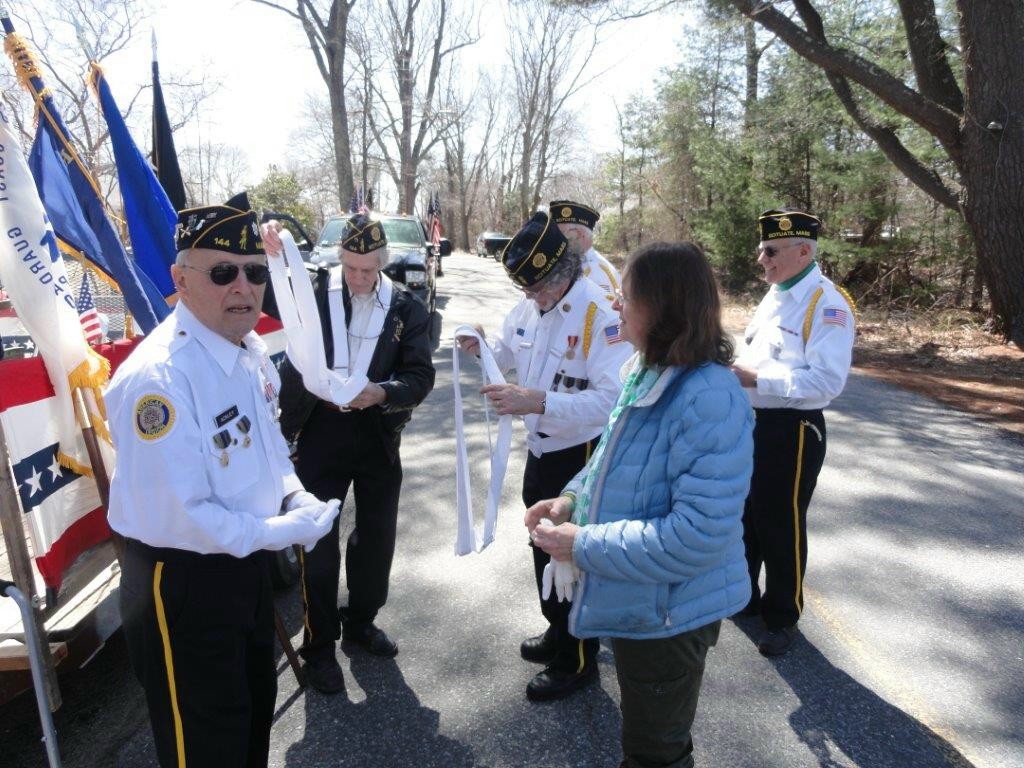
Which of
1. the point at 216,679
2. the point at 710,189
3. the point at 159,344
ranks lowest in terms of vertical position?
the point at 216,679

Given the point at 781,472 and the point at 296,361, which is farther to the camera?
the point at 781,472

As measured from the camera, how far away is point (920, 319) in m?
13.1

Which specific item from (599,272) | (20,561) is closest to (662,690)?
(20,561)

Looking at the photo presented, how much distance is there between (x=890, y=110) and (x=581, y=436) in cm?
1309

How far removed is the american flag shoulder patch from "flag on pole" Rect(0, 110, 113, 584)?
3.16 metres

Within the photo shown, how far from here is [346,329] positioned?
9.89 feet

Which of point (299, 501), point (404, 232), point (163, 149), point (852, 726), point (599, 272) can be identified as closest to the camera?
point (299, 501)

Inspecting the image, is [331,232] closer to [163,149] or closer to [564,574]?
[163,149]

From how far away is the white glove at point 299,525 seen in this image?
1.79 m

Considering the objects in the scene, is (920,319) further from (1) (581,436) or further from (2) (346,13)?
(2) (346,13)

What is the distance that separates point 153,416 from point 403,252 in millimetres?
11367

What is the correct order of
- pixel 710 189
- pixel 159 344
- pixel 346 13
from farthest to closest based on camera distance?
1. pixel 346 13
2. pixel 710 189
3. pixel 159 344

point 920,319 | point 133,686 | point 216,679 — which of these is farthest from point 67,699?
point 920,319

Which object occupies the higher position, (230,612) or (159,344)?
(159,344)
